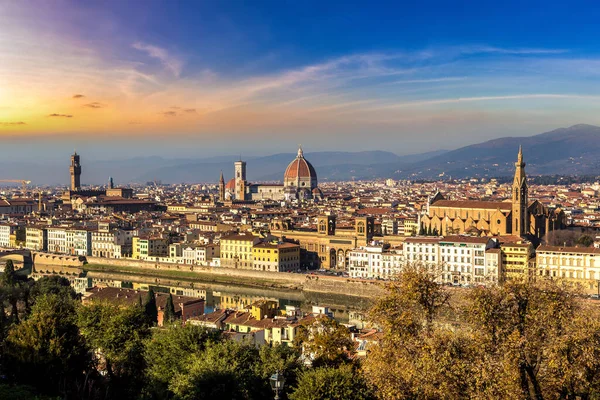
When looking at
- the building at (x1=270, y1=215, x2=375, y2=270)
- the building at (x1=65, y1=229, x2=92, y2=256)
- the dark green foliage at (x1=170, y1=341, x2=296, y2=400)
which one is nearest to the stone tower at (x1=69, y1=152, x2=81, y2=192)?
the building at (x1=65, y1=229, x2=92, y2=256)

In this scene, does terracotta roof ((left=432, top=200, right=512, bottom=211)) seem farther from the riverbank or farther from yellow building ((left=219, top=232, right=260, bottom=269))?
yellow building ((left=219, top=232, right=260, bottom=269))

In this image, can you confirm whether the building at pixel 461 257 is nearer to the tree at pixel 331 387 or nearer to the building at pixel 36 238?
the tree at pixel 331 387

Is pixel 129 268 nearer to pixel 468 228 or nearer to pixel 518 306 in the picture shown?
pixel 468 228

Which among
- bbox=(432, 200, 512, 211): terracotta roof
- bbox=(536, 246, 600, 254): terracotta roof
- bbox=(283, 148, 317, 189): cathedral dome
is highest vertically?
bbox=(283, 148, 317, 189): cathedral dome

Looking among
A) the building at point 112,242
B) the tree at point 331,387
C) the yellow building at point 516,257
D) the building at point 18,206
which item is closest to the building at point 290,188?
the building at point 18,206

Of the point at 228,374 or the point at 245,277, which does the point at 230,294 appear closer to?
the point at 245,277

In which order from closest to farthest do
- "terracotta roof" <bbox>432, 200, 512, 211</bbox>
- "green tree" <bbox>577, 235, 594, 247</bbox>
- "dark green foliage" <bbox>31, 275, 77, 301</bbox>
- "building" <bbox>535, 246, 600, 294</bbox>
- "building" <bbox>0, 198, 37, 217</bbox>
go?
1. "dark green foliage" <bbox>31, 275, 77, 301</bbox>
2. "building" <bbox>535, 246, 600, 294</bbox>
3. "green tree" <bbox>577, 235, 594, 247</bbox>
4. "terracotta roof" <bbox>432, 200, 512, 211</bbox>
5. "building" <bbox>0, 198, 37, 217</bbox>
